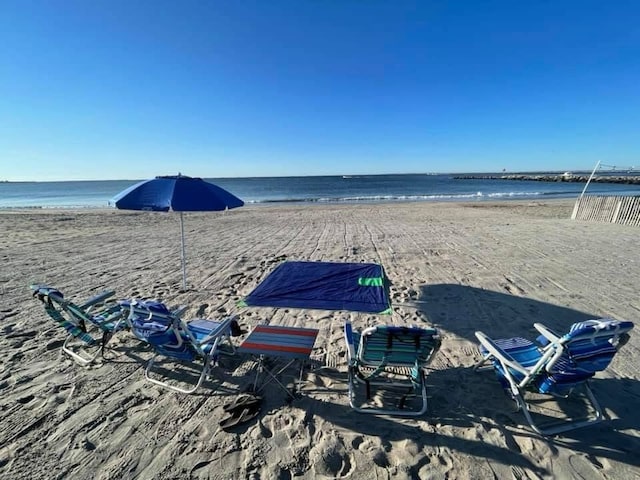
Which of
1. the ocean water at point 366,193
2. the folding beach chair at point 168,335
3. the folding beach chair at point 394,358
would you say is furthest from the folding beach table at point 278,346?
the ocean water at point 366,193

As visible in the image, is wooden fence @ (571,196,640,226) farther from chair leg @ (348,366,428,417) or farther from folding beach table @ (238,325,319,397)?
folding beach table @ (238,325,319,397)

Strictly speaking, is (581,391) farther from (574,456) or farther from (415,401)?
(415,401)

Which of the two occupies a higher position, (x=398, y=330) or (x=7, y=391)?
(x=398, y=330)

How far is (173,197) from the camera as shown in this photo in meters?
4.30

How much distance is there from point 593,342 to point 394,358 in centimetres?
157

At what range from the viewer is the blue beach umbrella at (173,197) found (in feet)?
14.0

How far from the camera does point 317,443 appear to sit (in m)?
2.32

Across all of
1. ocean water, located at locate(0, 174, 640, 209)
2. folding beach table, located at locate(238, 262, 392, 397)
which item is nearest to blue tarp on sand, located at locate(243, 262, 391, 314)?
folding beach table, located at locate(238, 262, 392, 397)

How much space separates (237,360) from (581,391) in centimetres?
355

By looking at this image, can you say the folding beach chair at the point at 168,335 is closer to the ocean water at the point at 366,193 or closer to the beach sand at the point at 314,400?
the beach sand at the point at 314,400

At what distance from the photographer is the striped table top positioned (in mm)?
2834

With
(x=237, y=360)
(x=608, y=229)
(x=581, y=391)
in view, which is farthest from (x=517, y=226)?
(x=237, y=360)

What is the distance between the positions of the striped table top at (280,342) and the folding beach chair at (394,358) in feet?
1.50

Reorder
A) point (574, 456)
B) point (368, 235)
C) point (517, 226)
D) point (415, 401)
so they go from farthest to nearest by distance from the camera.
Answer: point (517, 226)
point (368, 235)
point (415, 401)
point (574, 456)
